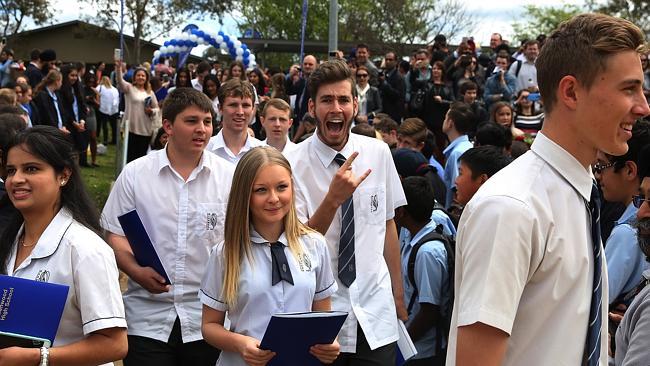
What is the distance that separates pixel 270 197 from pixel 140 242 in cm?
94

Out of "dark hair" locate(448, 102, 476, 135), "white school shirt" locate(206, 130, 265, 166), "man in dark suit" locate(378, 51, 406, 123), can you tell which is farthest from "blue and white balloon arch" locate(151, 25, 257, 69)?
"white school shirt" locate(206, 130, 265, 166)

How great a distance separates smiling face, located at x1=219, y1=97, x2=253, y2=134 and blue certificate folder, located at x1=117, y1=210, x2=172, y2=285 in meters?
2.00

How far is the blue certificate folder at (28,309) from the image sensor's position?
10.5 ft

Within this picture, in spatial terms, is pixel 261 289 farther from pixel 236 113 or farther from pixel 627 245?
pixel 236 113

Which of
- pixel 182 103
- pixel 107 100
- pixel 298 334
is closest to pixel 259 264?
pixel 298 334

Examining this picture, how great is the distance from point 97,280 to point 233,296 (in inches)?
31.1

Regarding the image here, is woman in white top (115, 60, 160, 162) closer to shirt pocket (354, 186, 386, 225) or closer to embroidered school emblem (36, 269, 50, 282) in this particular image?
shirt pocket (354, 186, 386, 225)

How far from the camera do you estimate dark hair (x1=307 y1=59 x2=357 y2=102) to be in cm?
484

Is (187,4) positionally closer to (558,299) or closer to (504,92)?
(504,92)

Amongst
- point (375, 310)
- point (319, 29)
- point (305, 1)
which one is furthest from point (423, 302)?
point (319, 29)

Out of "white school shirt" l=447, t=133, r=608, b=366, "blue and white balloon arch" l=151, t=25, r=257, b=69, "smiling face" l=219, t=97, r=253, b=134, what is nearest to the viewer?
"white school shirt" l=447, t=133, r=608, b=366

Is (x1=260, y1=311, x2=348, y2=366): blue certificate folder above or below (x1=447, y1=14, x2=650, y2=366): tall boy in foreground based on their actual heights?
below

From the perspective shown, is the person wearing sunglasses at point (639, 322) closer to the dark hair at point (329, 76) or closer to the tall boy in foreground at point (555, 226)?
the tall boy in foreground at point (555, 226)

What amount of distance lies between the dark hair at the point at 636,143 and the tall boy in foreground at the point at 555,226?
236cm
